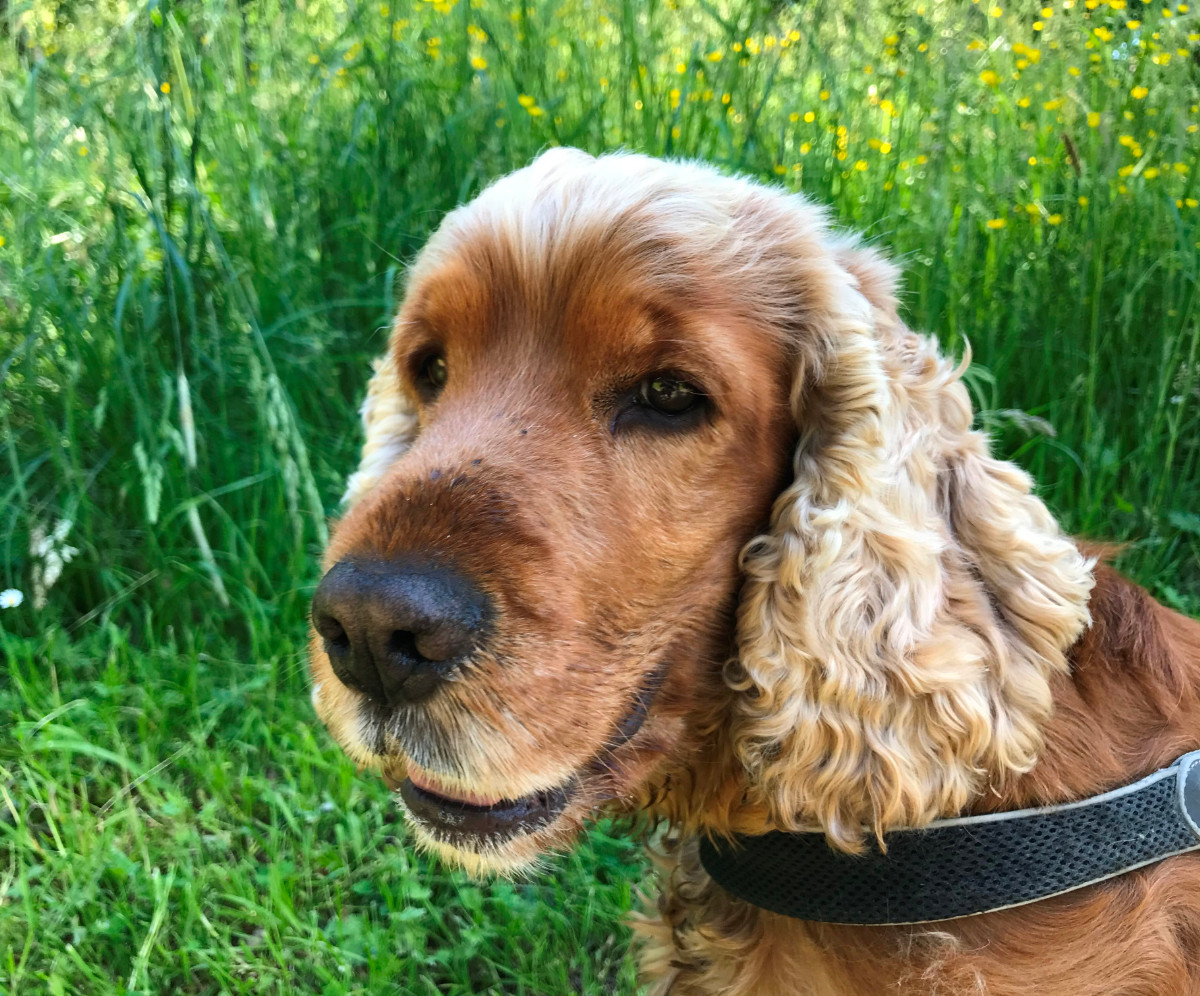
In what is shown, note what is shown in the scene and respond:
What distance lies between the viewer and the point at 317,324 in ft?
10.8

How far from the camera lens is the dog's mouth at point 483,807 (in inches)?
60.3

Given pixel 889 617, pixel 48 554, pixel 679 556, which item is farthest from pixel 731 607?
pixel 48 554

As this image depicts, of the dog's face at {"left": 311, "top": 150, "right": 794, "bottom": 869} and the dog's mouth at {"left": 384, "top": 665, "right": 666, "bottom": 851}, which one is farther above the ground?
the dog's face at {"left": 311, "top": 150, "right": 794, "bottom": 869}

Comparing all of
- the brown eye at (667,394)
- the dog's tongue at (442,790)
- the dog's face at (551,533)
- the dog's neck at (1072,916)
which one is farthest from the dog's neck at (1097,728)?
the brown eye at (667,394)

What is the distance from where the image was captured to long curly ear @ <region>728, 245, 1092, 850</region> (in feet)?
5.05

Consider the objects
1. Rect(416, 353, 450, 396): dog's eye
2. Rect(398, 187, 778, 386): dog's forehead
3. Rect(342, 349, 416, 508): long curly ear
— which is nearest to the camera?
Rect(398, 187, 778, 386): dog's forehead

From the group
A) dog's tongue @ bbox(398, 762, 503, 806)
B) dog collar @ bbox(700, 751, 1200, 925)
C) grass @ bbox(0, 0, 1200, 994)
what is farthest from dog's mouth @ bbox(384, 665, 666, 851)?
grass @ bbox(0, 0, 1200, 994)

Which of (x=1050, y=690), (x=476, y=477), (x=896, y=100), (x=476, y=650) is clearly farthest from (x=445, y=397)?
(x=896, y=100)

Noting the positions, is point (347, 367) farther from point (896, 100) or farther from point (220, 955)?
point (896, 100)

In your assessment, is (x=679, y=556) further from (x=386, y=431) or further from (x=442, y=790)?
(x=386, y=431)

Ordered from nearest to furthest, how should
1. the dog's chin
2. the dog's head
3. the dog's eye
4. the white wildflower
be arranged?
the dog's head < the dog's chin < the dog's eye < the white wildflower

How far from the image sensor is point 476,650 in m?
1.38

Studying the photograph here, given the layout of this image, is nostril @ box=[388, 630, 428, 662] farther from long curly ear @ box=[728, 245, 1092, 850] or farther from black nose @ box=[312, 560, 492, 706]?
long curly ear @ box=[728, 245, 1092, 850]

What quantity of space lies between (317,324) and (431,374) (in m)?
1.44
